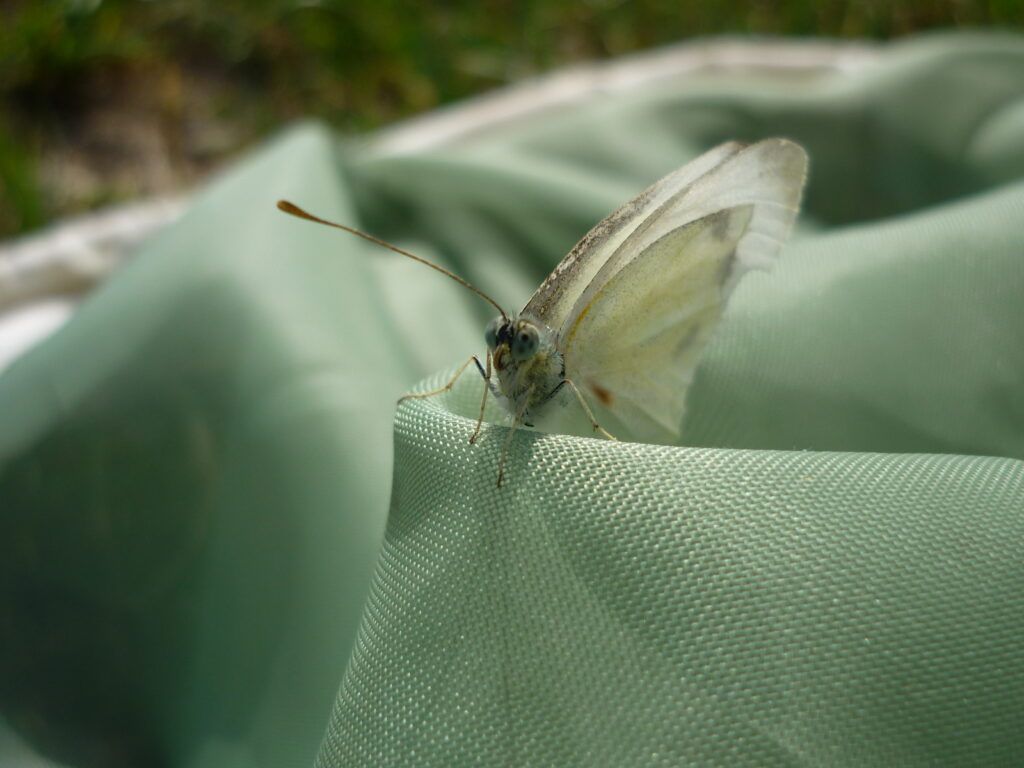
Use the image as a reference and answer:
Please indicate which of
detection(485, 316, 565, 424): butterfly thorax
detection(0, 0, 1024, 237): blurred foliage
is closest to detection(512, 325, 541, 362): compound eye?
detection(485, 316, 565, 424): butterfly thorax

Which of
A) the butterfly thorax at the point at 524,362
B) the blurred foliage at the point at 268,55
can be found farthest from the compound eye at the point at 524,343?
the blurred foliage at the point at 268,55

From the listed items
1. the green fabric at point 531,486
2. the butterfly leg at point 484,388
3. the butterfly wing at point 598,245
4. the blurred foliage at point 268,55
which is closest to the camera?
the green fabric at point 531,486

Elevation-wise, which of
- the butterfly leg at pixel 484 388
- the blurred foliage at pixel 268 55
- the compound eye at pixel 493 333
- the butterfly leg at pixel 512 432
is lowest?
the blurred foliage at pixel 268 55

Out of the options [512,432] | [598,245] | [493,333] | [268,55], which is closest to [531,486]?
[512,432]

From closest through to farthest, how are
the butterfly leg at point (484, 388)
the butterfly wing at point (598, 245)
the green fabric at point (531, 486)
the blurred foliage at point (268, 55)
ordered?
the green fabric at point (531, 486) → the butterfly leg at point (484, 388) → the butterfly wing at point (598, 245) → the blurred foliage at point (268, 55)

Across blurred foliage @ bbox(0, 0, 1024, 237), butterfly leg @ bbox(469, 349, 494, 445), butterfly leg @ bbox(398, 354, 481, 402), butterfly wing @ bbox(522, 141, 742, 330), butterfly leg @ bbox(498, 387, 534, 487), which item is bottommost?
blurred foliage @ bbox(0, 0, 1024, 237)

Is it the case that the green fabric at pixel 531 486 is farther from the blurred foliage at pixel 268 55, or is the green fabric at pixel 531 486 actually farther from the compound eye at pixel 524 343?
the blurred foliage at pixel 268 55

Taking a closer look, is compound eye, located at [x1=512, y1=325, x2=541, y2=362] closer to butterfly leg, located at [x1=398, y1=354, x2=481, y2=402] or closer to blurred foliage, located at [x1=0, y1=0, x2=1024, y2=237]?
butterfly leg, located at [x1=398, y1=354, x2=481, y2=402]

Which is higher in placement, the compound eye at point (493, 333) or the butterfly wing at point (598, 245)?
the butterfly wing at point (598, 245)
